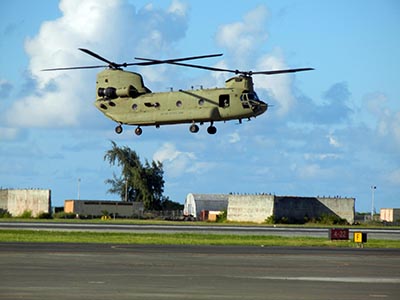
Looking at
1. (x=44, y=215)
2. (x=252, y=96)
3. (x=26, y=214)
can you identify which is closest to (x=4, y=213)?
(x=26, y=214)

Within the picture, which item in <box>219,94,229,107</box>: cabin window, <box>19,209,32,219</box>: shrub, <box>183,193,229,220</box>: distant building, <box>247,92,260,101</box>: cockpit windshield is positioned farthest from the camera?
<box>183,193,229,220</box>: distant building

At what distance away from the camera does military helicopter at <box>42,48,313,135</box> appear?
70.0 metres

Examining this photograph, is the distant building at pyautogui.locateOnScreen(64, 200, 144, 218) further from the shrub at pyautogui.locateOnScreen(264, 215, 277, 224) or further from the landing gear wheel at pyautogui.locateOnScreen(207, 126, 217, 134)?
the landing gear wheel at pyautogui.locateOnScreen(207, 126, 217, 134)

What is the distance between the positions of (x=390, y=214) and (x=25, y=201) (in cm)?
5745

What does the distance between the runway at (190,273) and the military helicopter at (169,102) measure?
802 inches

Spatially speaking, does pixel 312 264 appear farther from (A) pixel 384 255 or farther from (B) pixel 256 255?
(A) pixel 384 255

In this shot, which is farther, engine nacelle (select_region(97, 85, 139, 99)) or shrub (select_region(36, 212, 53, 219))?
shrub (select_region(36, 212, 53, 219))

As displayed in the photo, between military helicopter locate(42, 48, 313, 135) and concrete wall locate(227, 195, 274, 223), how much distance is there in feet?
166

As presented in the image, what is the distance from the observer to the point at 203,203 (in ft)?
484

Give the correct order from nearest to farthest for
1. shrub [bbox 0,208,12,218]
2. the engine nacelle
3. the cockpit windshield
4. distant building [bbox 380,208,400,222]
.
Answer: the cockpit windshield → the engine nacelle → shrub [bbox 0,208,12,218] → distant building [bbox 380,208,400,222]

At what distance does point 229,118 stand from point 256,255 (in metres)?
25.5

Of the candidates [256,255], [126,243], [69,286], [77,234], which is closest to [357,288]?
[69,286]

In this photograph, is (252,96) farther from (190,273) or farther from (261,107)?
(190,273)

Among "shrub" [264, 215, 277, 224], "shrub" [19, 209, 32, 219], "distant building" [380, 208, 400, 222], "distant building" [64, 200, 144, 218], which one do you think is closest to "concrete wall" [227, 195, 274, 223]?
"shrub" [264, 215, 277, 224]
